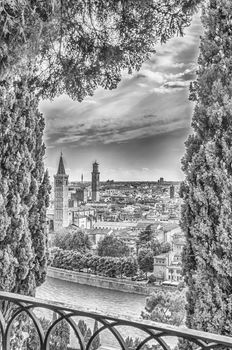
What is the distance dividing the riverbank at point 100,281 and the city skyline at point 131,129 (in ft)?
24.8

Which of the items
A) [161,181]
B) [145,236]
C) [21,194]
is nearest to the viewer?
[21,194]

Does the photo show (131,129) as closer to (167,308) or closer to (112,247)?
(167,308)

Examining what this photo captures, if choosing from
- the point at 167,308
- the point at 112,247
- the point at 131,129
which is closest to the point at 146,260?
the point at 112,247

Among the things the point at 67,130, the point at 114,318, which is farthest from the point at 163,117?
the point at 114,318

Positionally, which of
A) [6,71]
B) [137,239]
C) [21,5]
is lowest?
[137,239]

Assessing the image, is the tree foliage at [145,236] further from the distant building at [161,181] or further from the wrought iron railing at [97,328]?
the wrought iron railing at [97,328]

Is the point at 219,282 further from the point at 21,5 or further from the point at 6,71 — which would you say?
the point at 21,5

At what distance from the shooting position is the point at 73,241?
19.2 metres

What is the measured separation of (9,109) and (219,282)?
99.5 inches

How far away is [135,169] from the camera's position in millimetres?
9586

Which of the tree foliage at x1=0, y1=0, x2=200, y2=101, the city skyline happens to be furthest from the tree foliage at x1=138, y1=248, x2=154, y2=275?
→ the tree foliage at x1=0, y1=0, x2=200, y2=101

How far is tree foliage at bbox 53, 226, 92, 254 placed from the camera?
1902 centimetres

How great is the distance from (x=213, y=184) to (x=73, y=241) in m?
17.5

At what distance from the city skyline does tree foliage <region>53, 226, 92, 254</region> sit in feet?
27.8
